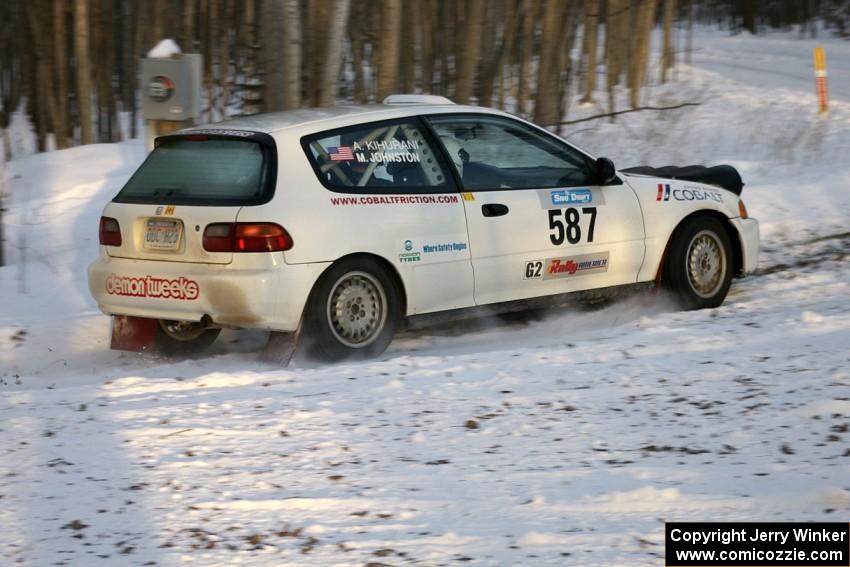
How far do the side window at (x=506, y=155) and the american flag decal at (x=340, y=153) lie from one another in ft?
2.20

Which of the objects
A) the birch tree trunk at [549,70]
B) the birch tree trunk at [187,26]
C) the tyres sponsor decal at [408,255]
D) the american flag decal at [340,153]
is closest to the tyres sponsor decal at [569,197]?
the tyres sponsor decal at [408,255]

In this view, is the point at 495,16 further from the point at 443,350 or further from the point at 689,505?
the point at 689,505

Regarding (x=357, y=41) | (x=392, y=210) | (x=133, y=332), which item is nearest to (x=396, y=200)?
(x=392, y=210)

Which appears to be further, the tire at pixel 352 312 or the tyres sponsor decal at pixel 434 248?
the tyres sponsor decal at pixel 434 248

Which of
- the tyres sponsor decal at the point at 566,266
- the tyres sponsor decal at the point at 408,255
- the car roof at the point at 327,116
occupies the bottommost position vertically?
the tyres sponsor decal at the point at 566,266

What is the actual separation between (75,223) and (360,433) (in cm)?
696

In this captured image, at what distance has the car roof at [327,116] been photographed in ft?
23.7

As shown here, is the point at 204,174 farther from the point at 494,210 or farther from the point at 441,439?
the point at 441,439

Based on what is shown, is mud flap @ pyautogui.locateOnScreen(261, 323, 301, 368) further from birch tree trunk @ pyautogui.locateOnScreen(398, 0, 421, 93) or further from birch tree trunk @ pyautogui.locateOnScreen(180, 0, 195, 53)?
birch tree trunk @ pyautogui.locateOnScreen(180, 0, 195, 53)

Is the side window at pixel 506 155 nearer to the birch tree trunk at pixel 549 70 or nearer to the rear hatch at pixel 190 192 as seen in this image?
the rear hatch at pixel 190 192

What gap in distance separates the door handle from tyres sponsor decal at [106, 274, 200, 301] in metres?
1.89

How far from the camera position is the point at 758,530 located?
4.17 m

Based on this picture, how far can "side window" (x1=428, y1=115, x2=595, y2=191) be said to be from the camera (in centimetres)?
776

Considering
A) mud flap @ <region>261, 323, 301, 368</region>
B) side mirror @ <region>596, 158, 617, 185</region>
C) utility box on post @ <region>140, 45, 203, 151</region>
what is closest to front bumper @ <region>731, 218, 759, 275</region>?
side mirror @ <region>596, 158, 617, 185</region>
